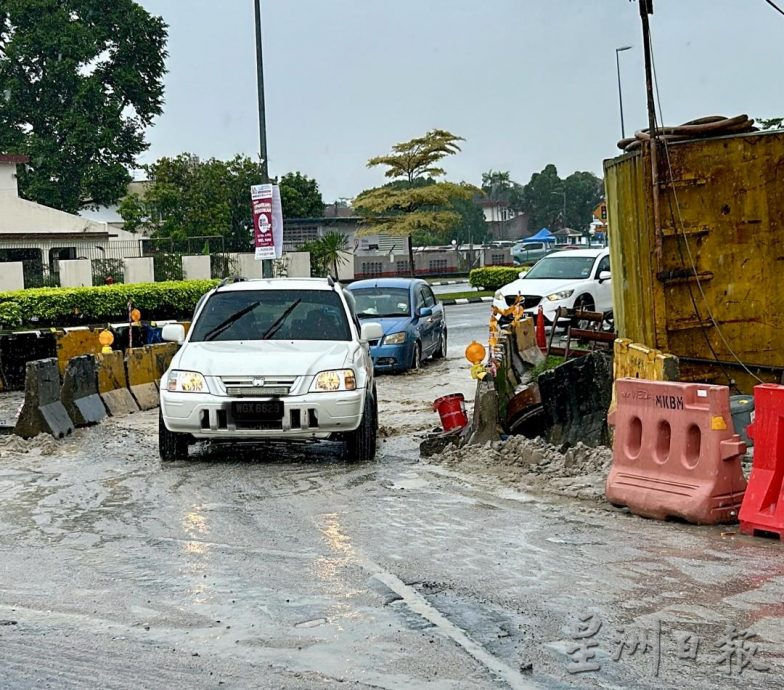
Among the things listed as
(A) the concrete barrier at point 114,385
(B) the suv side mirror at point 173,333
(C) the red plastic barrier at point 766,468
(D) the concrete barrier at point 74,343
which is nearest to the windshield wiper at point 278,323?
(B) the suv side mirror at point 173,333

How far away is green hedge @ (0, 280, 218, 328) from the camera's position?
3456cm

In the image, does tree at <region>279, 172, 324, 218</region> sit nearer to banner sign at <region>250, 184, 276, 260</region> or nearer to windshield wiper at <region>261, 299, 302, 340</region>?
banner sign at <region>250, 184, 276, 260</region>

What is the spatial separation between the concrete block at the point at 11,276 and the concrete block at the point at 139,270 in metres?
4.36

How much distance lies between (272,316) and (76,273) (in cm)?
3298

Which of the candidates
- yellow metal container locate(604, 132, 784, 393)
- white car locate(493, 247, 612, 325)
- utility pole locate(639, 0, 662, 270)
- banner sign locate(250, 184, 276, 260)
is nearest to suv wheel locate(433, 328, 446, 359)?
white car locate(493, 247, 612, 325)

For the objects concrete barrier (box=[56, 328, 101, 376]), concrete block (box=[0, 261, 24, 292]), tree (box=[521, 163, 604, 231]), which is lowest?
concrete barrier (box=[56, 328, 101, 376])

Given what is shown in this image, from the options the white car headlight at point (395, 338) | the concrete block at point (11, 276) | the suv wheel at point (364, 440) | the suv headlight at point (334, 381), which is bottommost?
the suv wheel at point (364, 440)

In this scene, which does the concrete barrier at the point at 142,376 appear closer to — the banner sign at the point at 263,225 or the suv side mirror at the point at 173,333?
the suv side mirror at the point at 173,333

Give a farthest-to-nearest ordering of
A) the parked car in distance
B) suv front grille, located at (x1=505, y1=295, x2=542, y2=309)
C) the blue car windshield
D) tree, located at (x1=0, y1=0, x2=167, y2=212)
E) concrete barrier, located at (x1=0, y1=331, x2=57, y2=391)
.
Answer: the parked car in distance → tree, located at (x1=0, y1=0, x2=167, y2=212) → suv front grille, located at (x1=505, y1=295, x2=542, y2=309) → the blue car windshield → concrete barrier, located at (x1=0, y1=331, x2=57, y2=391)

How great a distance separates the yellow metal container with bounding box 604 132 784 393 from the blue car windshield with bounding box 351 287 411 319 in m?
8.86

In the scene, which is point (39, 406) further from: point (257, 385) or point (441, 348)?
point (441, 348)

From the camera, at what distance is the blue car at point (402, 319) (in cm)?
2011

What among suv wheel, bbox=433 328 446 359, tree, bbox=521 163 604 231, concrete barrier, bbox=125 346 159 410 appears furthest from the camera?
tree, bbox=521 163 604 231

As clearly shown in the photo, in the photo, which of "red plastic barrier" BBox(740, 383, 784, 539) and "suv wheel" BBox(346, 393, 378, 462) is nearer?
"red plastic barrier" BBox(740, 383, 784, 539)
